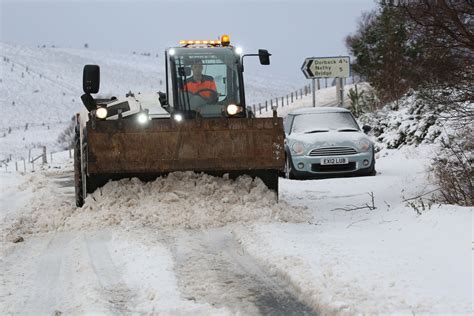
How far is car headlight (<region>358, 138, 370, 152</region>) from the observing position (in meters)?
13.3

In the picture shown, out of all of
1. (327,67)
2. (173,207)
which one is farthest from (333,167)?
(327,67)

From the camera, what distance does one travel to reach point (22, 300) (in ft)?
17.1

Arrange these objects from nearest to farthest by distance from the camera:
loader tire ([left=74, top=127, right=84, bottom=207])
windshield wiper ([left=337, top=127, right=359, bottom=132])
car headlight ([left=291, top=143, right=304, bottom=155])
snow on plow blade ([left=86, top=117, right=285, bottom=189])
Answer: snow on plow blade ([left=86, top=117, right=285, bottom=189]), loader tire ([left=74, top=127, right=84, bottom=207]), car headlight ([left=291, top=143, right=304, bottom=155]), windshield wiper ([left=337, top=127, right=359, bottom=132])

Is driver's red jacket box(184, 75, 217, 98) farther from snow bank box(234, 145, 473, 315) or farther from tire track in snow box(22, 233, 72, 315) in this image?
tire track in snow box(22, 233, 72, 315)

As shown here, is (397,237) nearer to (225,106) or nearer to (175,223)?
(175,223)

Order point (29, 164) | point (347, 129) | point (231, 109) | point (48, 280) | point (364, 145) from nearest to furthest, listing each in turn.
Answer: point (48, 280) → point (231, 109) → point (364, 145) → point (347, 129) → point (29, 164)

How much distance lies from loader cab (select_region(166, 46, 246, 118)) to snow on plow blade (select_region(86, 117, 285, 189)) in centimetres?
119

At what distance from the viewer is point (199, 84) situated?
10195mm

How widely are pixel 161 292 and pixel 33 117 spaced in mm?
77761

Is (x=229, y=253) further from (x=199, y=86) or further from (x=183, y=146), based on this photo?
(x=199, y=86)

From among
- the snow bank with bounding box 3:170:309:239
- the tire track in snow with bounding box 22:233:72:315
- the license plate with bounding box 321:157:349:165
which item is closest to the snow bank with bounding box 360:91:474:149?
the license plate with bounding box 321:157:349:165

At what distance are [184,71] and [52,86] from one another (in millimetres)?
87121

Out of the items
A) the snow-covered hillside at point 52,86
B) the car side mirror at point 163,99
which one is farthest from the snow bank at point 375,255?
the snow-covered hillside at point 52,86

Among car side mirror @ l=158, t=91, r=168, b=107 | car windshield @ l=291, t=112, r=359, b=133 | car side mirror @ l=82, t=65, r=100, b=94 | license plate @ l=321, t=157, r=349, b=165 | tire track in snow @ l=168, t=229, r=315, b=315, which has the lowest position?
license plate @ l=321, t=157, r=349, b=165
